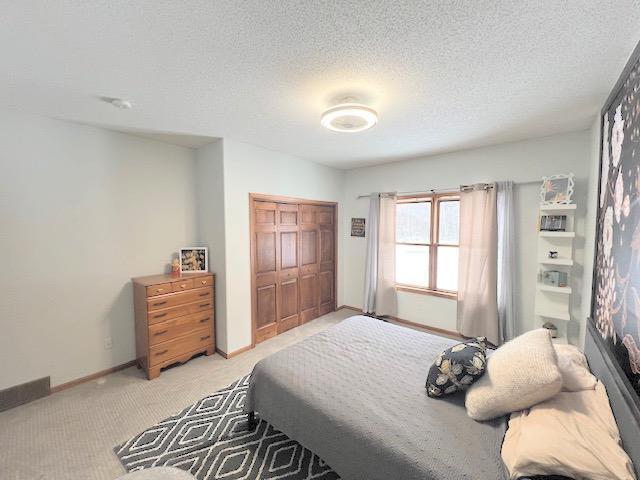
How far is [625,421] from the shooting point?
1.01 meters

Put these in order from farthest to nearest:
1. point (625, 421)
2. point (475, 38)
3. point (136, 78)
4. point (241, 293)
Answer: point (241, 293), point (136, 78), point (475, 38), point (625, 421)

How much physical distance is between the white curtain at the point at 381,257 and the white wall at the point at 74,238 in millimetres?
2808

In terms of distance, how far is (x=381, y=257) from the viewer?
13.9 ft

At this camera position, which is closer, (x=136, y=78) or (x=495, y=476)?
(x=495, y=476)

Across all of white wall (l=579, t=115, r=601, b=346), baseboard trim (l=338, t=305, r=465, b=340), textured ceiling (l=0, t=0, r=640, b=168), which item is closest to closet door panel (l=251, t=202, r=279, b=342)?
textured ceiling (l=0, t=0, r=640, b=168)

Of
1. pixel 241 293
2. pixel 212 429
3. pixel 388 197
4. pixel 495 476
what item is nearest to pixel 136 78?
pixel 241 293

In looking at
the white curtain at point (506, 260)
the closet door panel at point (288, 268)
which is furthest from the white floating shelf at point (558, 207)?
the closet door panel at point (288, 268)

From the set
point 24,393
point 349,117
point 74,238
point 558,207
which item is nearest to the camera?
point 349,117

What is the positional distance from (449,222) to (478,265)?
2.37 feet

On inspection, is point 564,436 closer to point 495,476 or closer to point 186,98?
point 495,476

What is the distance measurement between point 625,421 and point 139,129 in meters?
3.82

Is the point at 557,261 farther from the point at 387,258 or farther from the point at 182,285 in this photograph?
the point at 182,285

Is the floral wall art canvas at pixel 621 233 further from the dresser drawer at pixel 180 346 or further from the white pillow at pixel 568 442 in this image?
the dresser drawer at pixel 180 346

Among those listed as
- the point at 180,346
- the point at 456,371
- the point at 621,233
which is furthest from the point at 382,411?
the point at 180,346
